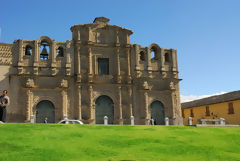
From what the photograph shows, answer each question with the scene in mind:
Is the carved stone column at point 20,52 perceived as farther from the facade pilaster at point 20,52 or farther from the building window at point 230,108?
the building window at point 230,108

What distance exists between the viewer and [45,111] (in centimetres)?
2895

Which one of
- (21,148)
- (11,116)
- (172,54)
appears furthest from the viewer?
(172,54)

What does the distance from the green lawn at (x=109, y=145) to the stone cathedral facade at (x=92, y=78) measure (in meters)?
14.8

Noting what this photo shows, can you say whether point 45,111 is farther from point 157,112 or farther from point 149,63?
point 149,63

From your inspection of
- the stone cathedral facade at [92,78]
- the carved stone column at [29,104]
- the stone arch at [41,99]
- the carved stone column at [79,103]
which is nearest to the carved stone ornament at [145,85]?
the stone cathedral facade at [92,78]

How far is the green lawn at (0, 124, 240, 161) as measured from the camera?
10.0 m

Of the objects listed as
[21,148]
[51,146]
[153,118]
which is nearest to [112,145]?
[51,146]

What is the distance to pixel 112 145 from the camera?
11.7 meters

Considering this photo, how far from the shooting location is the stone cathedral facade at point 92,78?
28.7 meters

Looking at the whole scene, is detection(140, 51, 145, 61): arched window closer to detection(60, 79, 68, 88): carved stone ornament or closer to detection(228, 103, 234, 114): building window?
detection(60, 79, 68, 88): carved stone ornament

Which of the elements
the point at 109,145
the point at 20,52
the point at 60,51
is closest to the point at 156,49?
the point at 60,51

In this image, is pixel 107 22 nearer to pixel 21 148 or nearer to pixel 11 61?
pixel 11 61

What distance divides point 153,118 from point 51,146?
22452 millimetres

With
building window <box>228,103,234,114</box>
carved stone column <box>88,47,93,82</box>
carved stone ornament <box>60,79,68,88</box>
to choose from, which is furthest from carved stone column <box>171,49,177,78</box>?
carved stone ornament <box>60,79,68,88</box>
